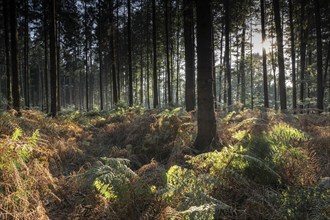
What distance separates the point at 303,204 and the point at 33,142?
11.1 feet

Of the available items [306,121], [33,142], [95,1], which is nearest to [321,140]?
[306,121]

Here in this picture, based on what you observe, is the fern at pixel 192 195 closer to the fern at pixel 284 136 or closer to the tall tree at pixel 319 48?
the fern at pixel 284 136

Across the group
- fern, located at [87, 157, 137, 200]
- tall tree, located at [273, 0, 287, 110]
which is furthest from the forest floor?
tall tree, located at [273, 0, 287, 110]

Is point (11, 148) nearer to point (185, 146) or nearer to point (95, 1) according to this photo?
point (185, 146)

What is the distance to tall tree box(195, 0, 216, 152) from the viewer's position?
6789 mm

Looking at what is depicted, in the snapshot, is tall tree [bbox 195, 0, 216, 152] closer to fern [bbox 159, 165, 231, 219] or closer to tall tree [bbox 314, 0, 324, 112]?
fern [bbox 159, 165, 231, 219]

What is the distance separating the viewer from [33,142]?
3863 mm

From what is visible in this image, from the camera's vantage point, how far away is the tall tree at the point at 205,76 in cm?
679

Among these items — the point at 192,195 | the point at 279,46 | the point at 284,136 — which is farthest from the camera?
the point at 279,46

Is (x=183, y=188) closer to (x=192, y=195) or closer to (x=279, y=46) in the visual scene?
(x=192, y=195)

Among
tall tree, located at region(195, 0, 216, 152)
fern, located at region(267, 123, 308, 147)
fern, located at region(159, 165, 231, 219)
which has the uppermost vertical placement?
tall tree, located at region(195, 0, 216, 152)

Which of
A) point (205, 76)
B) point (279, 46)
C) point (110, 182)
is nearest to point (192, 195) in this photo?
point (110, 182)

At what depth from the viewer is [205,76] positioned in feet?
22.4

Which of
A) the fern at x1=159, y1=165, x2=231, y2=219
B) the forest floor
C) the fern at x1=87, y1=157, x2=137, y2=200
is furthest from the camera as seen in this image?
the fern at x1=87, y1=157, x2=137, y2=200
